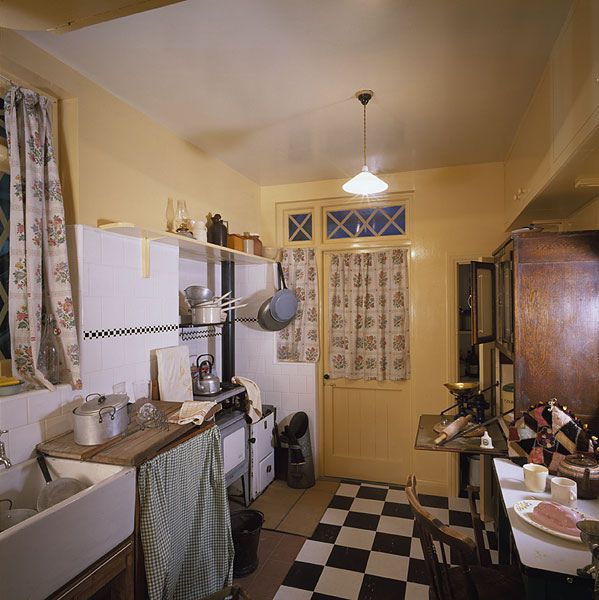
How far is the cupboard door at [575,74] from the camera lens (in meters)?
1.29

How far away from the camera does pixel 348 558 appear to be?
95.9 inches

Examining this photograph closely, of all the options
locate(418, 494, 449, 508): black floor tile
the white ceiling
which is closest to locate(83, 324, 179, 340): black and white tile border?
the white ceiling

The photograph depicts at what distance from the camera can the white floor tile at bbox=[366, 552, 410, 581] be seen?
2.28m

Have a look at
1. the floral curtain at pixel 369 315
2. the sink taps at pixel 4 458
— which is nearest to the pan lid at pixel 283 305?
the floral curtain at pixel 369 315

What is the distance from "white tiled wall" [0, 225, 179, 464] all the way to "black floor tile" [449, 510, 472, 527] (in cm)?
226

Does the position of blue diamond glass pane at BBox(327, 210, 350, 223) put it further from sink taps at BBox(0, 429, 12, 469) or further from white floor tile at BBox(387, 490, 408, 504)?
sink taps at BBox(0, 429, 12, 469)

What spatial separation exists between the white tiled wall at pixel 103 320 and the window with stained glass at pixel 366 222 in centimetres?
159

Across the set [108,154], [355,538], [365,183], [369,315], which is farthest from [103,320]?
[369,315]

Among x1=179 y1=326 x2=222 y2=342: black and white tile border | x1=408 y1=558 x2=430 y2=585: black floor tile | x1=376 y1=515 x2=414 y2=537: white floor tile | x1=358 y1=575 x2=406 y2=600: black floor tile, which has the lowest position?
x1=358 y1=575 x2=406 y2=600: black floor tile

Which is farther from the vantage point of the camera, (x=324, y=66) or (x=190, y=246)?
(x=190, y=246)

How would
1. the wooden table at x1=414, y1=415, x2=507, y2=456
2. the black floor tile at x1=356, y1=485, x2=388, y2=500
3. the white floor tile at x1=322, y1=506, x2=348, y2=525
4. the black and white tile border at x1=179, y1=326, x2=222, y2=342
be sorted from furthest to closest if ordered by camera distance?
the black floor tile at x1=356, y1=485, x2=388, y2=500 → the black and white tile border at x1=179, y1=326, x2=222, y2=342 → the white floor tile at x1=322, y1=506, x2=348, y2=525 → the wooden table at x1=414, y1=415, x2=507, y2=456

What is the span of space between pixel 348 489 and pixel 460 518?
2.83 feet

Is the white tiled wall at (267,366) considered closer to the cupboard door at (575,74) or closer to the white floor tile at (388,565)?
the white floor tile at (388,565)

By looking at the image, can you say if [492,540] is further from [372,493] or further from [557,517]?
[557,517]
